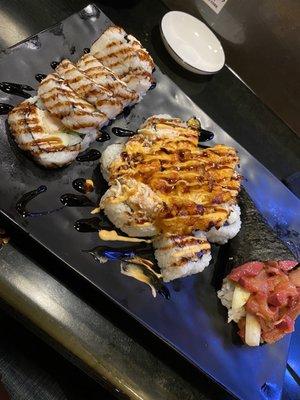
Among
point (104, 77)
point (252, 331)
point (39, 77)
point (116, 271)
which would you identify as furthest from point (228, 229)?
point (39, 77)

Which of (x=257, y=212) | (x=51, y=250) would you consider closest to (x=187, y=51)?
(x=257, y=212)

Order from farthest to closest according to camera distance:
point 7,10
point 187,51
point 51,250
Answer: point 187,51 < point 7,10 < point 51,250

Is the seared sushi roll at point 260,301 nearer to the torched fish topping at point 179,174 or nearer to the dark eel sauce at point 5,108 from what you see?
the torched fish topping at point 179,174

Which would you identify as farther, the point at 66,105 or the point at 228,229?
the point at 228,229

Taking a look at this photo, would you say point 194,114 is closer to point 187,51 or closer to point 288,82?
point 187,51

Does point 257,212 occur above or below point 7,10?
below

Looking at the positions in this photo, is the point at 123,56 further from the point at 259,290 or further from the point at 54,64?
the point at 259,290
